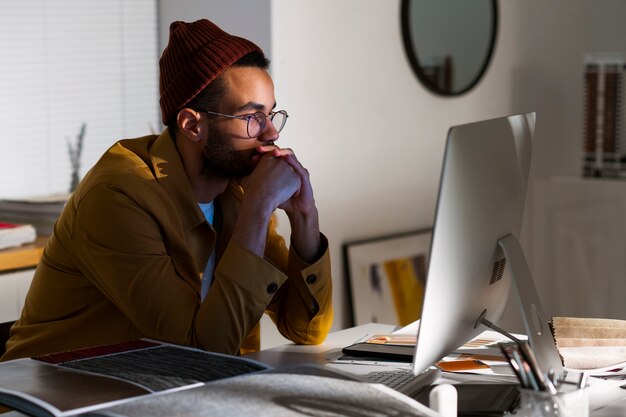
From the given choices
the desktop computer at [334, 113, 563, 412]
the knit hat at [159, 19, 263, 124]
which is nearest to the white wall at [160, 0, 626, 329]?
the knit hat at [159, 19, 263, 124]

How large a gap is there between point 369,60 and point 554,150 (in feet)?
4.44

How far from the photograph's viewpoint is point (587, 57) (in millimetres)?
4094

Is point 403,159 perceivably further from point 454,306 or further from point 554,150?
point 454,306

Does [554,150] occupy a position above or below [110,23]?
below

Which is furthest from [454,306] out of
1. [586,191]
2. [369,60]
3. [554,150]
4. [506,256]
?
[554,150]

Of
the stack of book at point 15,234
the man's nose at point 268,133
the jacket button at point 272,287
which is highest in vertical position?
the man's nose at point 268,133

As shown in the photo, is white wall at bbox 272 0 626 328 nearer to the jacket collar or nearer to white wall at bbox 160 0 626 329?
white wall at bbox 160 0 626 329

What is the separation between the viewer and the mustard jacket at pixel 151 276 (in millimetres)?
1807

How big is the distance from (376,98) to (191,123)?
1587 millimetres

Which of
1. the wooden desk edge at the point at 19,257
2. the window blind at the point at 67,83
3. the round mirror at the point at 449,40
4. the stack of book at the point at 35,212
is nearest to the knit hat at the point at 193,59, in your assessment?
the wooden desk edge at the point at 19,257

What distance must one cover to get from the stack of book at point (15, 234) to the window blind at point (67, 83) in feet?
1.01

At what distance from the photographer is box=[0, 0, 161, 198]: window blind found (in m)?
3.21

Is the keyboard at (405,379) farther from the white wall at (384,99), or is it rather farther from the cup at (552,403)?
the white wall at (384,99)

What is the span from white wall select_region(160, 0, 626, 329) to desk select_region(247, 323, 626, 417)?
1.23 metres
